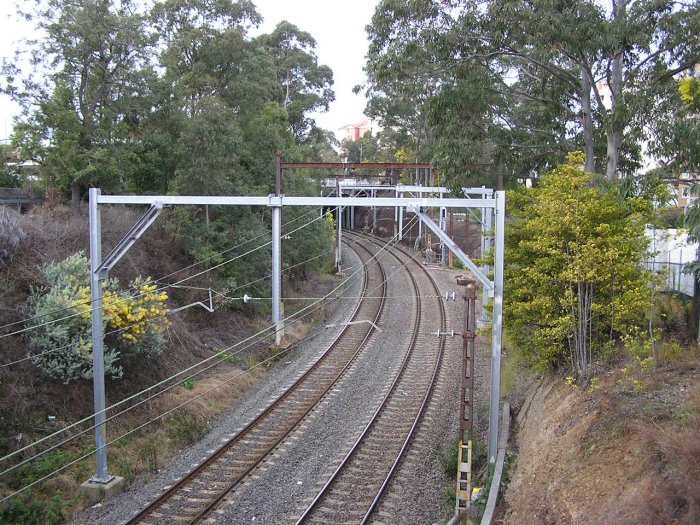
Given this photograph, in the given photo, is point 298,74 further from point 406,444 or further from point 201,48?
point 406,444

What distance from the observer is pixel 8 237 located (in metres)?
14.4

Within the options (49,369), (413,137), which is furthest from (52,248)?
(413,137)

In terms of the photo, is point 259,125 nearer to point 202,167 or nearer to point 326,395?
point 202,167

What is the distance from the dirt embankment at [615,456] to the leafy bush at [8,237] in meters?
12.4

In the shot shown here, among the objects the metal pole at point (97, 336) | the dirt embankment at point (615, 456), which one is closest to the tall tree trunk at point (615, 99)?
the dirt embankment at point (615, 456)

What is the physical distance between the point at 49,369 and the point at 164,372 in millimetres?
3305

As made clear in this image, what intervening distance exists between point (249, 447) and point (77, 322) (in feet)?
14.9

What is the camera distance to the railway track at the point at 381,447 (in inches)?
376

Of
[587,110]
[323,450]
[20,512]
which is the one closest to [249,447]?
[323,450]

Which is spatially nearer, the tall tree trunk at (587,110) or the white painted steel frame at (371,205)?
the white painted steel frame at (371,205)

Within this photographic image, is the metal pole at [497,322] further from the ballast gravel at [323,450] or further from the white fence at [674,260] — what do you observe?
the white fence at [674,260]

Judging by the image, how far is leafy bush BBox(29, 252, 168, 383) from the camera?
12344mm

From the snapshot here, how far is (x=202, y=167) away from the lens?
787 inches

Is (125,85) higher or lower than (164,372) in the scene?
higher
